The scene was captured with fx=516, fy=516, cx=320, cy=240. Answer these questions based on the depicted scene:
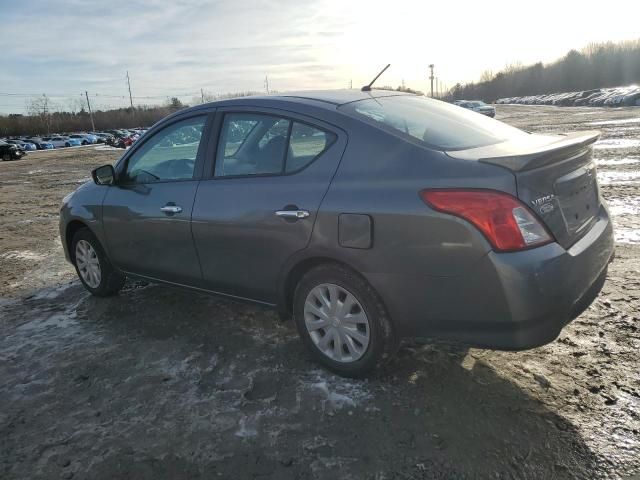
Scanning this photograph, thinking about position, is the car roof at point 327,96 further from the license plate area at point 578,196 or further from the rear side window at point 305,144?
the license plate area at point 578,196

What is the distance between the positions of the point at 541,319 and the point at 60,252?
6.26m

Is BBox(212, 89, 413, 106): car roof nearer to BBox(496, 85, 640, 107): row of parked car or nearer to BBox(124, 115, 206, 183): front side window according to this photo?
BBox(124, 115, 206, 183): front side window

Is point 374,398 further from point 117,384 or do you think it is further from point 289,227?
point 117,384

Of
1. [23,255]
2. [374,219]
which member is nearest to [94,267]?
[23,255]

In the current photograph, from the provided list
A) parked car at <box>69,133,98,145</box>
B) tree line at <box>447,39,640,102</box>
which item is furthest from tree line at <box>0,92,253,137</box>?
tree line at <box>447,39,640,102</box>

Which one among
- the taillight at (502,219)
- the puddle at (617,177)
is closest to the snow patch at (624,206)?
the puddle at (617,177)

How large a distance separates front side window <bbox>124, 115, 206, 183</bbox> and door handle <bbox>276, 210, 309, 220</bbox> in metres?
1.00

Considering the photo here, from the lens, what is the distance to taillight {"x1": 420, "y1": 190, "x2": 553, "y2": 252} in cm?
245

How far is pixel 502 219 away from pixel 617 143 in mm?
14070

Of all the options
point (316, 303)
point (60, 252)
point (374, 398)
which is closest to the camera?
point (374, 398)

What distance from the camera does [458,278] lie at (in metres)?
2.58

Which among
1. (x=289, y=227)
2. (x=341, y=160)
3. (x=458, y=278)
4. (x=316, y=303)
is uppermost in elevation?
(x=341, y=160)

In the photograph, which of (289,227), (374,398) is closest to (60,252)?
(289,227)

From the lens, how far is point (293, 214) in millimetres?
3076
